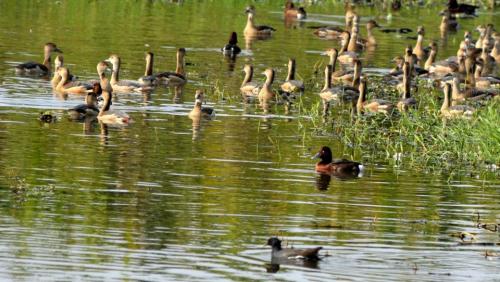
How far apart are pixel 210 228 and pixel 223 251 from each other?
1.46m

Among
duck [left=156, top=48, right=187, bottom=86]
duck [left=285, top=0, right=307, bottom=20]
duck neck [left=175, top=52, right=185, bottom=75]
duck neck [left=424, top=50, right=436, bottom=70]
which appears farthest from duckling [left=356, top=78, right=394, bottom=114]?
duck [left=285, top=0, right=307, bottom=20]

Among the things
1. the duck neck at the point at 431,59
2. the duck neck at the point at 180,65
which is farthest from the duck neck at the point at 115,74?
the duck neck at the point at 431,59

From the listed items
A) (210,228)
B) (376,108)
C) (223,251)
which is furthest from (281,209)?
(376,108)

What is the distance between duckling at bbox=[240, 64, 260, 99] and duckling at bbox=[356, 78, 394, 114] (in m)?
2.86

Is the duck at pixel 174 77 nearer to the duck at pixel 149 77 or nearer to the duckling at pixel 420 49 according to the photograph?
the duck at pixel 149 77

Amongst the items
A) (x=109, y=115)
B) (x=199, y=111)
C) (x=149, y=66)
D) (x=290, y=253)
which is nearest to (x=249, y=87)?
(x=149, y=66)

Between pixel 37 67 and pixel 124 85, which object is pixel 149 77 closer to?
pixel 124 85

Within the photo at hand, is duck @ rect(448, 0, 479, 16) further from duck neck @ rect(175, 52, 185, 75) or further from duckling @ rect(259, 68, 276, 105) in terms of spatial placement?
duckling @ rect(259, 68, 276, 105)

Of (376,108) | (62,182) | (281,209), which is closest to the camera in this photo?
(281,209)

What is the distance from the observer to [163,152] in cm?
2427

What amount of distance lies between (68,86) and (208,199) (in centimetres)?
1429

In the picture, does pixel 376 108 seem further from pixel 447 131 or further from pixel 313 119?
pixel 447 131

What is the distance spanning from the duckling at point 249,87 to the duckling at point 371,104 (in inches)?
112

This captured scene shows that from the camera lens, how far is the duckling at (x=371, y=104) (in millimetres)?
31656
